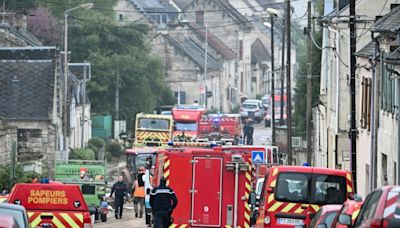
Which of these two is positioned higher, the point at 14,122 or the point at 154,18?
the point at 154,18

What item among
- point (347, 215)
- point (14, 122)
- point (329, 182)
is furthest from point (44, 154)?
point (347, 215)

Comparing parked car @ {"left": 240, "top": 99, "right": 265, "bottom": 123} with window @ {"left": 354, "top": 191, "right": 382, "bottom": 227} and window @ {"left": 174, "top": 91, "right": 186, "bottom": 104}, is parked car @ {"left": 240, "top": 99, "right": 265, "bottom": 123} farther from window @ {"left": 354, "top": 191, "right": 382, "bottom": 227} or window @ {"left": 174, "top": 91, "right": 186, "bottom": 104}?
window @ {"left": 354, "top": 191, "right": 382, "bottom": 227}

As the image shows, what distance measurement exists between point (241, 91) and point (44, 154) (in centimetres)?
6965

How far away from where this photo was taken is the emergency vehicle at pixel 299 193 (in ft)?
83.8

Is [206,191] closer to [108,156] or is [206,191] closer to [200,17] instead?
[108,156]

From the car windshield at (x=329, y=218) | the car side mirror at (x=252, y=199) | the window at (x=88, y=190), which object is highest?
the car windshield at (x=329, y=218)

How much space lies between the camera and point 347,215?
18141 mm

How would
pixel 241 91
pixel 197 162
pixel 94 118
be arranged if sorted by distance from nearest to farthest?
pixel 197 162
pixel 94 118
pixel 241 91

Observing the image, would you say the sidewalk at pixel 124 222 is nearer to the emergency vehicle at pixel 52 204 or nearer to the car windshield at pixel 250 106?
the emergency vehicle at pixel 52 204

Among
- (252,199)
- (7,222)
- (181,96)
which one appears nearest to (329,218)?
(7,222)

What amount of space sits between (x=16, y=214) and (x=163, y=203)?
29.8 feet

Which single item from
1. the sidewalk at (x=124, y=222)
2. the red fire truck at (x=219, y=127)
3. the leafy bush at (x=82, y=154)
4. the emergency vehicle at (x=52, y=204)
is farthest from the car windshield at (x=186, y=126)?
the emergency vehicle at (x=52, y=204)

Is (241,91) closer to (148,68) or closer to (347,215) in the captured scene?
(148,68)

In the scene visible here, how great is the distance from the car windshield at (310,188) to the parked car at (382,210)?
8.23 metres
